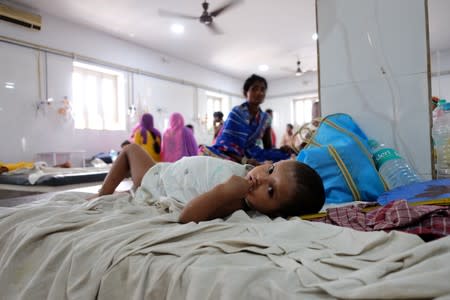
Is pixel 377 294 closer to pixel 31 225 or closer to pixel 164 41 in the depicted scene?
pixel 31 225

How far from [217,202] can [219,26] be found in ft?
→ 18.9

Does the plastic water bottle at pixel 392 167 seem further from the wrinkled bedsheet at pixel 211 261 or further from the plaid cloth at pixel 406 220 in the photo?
the wrinkled bedsheet at pixel 211 261

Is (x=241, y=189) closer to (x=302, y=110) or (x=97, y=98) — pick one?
(x=97, y=98)

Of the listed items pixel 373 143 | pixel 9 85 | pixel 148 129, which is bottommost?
pixel 373 143

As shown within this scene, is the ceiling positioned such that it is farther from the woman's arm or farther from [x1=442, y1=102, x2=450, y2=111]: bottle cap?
the woman's arm

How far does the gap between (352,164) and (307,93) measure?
30.0 feet

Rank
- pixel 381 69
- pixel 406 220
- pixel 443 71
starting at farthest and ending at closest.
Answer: pixel 443 71 → pixel 381 69 → pixel 406 220

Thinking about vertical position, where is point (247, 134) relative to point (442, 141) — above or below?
above

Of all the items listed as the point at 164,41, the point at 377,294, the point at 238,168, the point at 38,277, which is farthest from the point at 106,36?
the point at 377,294

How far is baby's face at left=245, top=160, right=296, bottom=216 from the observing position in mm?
1054

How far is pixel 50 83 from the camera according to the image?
551 centimetres

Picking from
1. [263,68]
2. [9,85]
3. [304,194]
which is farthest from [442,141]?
[263,68]

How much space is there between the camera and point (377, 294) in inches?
17.7

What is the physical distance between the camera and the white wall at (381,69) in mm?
1609
